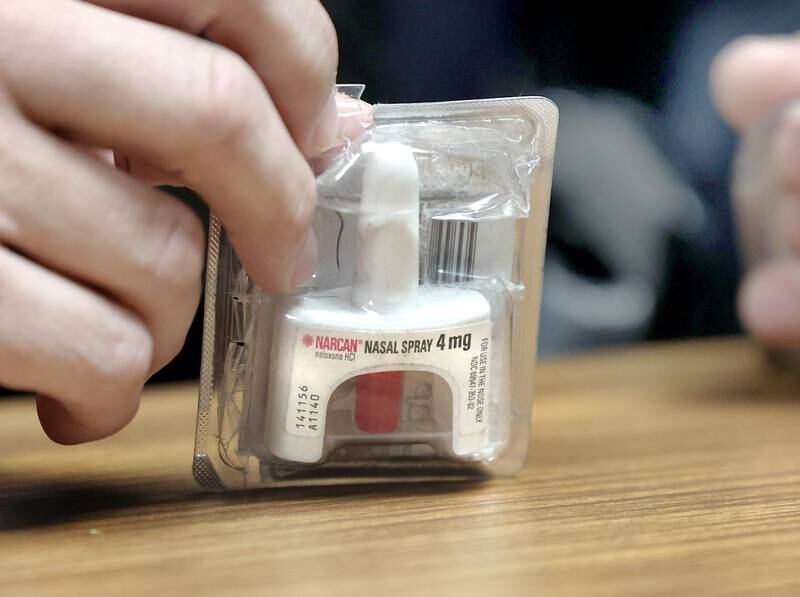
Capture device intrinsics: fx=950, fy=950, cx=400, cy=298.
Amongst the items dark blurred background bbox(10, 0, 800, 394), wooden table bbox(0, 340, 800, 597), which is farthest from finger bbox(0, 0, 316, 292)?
dark blurred background bbox(10, 0, 800, 394)

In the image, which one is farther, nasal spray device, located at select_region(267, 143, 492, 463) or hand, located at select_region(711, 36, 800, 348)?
hand, located at select_region(711, 36, 800, 348)

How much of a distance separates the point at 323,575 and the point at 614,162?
0.62 meters

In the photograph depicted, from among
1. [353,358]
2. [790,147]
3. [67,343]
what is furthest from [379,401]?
[790,147]

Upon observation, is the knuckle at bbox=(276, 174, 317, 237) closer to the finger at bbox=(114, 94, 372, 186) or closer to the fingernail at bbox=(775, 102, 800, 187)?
the finger at bbox=(114, 94, 372, 186)

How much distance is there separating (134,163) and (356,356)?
0.12m

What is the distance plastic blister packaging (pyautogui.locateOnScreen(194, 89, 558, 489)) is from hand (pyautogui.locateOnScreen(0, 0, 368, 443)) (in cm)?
3

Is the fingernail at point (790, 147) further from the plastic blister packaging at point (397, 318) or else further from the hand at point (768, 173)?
the plastic blister packaging at point (397, 318)

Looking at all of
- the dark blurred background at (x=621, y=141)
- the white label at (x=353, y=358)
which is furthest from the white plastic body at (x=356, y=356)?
the dark blurred background at (x=621, y=141)

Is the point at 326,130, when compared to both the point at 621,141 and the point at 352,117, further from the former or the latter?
the point at 621,141

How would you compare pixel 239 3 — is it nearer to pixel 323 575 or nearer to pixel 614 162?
pixel 323 575

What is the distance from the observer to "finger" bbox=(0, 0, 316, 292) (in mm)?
334

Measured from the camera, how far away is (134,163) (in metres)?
0.39

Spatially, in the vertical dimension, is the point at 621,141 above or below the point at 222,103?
below

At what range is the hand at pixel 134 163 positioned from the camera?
1.11 ft
